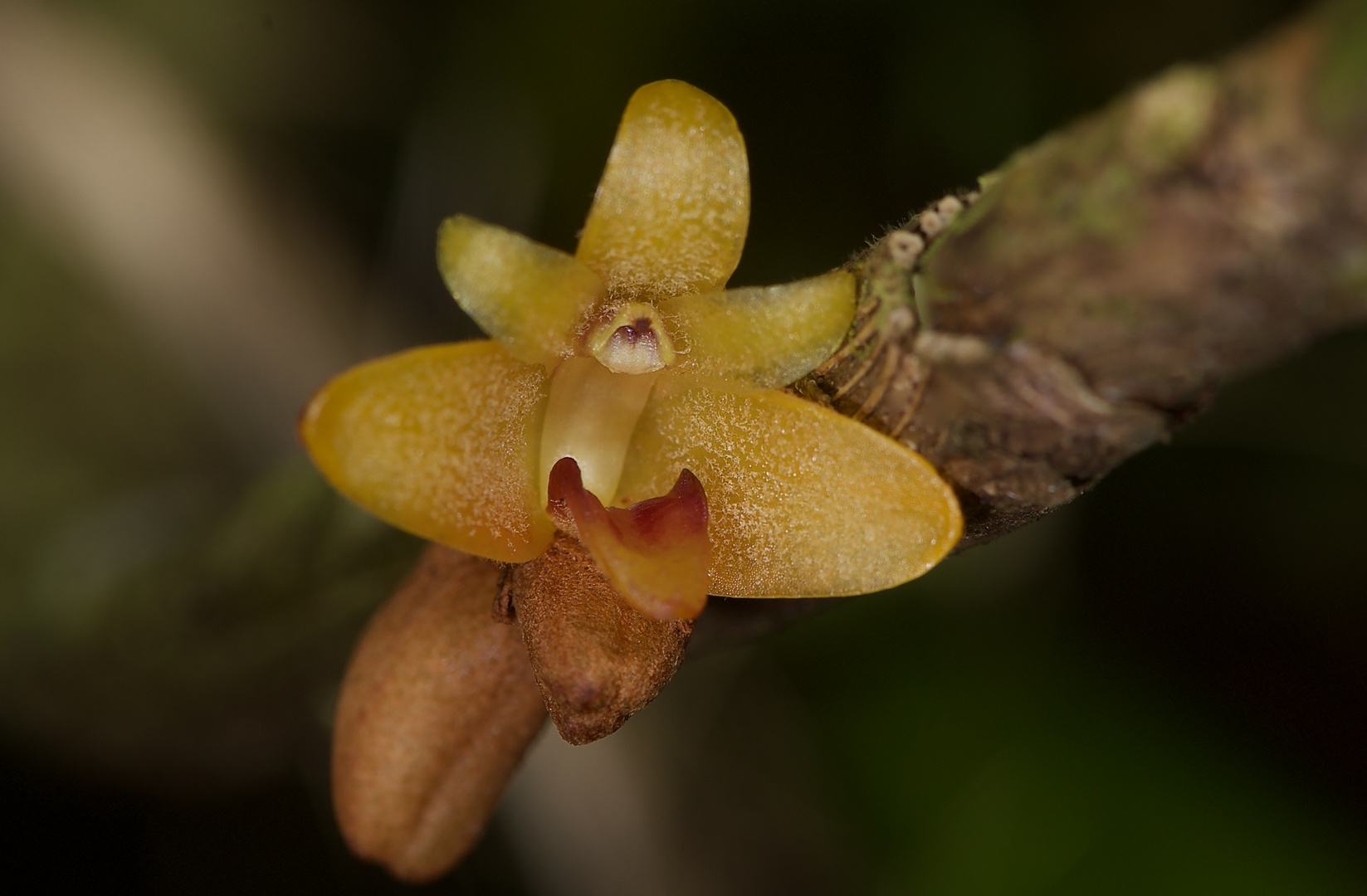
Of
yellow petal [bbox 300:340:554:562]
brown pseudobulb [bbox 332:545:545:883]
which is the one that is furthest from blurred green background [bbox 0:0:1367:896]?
yellow petal [bbox 300:340:554:562]

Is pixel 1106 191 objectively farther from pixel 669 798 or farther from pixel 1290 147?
pixel 669 798

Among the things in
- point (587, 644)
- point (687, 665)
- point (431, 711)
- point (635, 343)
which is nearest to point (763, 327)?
A: point (635, 343)

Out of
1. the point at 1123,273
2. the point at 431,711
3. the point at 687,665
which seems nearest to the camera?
the point at 1123,273

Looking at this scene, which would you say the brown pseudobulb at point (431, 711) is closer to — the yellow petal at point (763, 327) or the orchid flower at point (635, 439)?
the orchid flower at point (635, 439)

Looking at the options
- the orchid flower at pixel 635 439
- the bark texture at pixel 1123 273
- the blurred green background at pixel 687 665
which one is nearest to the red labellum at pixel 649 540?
the orchid flower at pixel 635 439

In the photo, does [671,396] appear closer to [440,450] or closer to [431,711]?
[440,450]

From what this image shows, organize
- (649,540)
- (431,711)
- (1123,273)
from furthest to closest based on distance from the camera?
(431,711), (649,540), (1123,273)

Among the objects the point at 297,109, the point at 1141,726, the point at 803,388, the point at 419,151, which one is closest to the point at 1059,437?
the point at 803,388
